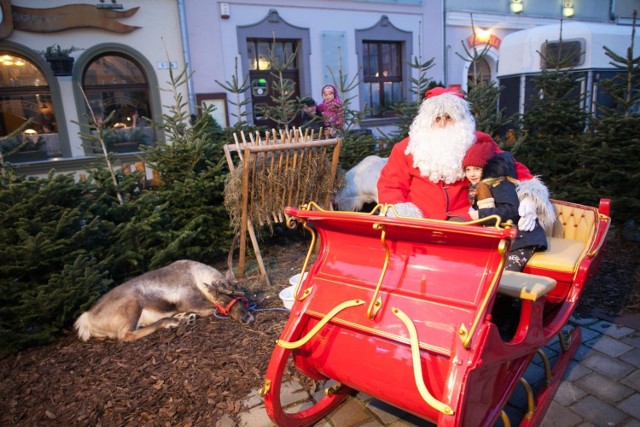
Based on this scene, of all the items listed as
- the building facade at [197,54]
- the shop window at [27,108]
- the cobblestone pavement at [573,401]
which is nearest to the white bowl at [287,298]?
the cobblestone pavement at [573,401]

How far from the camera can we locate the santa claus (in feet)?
10.1

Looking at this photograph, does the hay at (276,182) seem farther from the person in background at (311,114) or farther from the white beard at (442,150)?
the person in background at (311,114)

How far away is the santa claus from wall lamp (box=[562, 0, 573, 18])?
1623 cm

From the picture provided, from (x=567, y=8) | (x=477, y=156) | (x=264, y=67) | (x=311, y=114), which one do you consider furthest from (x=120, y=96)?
(x=567, y=8)

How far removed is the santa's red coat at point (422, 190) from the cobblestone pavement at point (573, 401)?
1.28 meters

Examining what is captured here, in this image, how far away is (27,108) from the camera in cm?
952

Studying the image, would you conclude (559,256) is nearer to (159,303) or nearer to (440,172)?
(440,172)

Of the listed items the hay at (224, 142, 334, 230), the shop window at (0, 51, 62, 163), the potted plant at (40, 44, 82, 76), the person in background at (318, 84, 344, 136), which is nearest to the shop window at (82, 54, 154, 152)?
the potted plant at (40, 44, 82, 76)

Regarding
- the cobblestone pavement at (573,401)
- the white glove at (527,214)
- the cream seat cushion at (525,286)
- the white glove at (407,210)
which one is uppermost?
the white glove at (407,210)

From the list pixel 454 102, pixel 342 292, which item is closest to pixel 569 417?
pixel 342 292

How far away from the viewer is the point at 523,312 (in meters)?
2.17

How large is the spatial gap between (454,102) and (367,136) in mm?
4242

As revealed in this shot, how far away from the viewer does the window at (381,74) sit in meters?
13.4

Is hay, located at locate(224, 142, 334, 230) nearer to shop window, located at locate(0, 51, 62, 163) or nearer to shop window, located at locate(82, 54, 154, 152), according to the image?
shop window, located at locate(82, 54, 154, 152)
